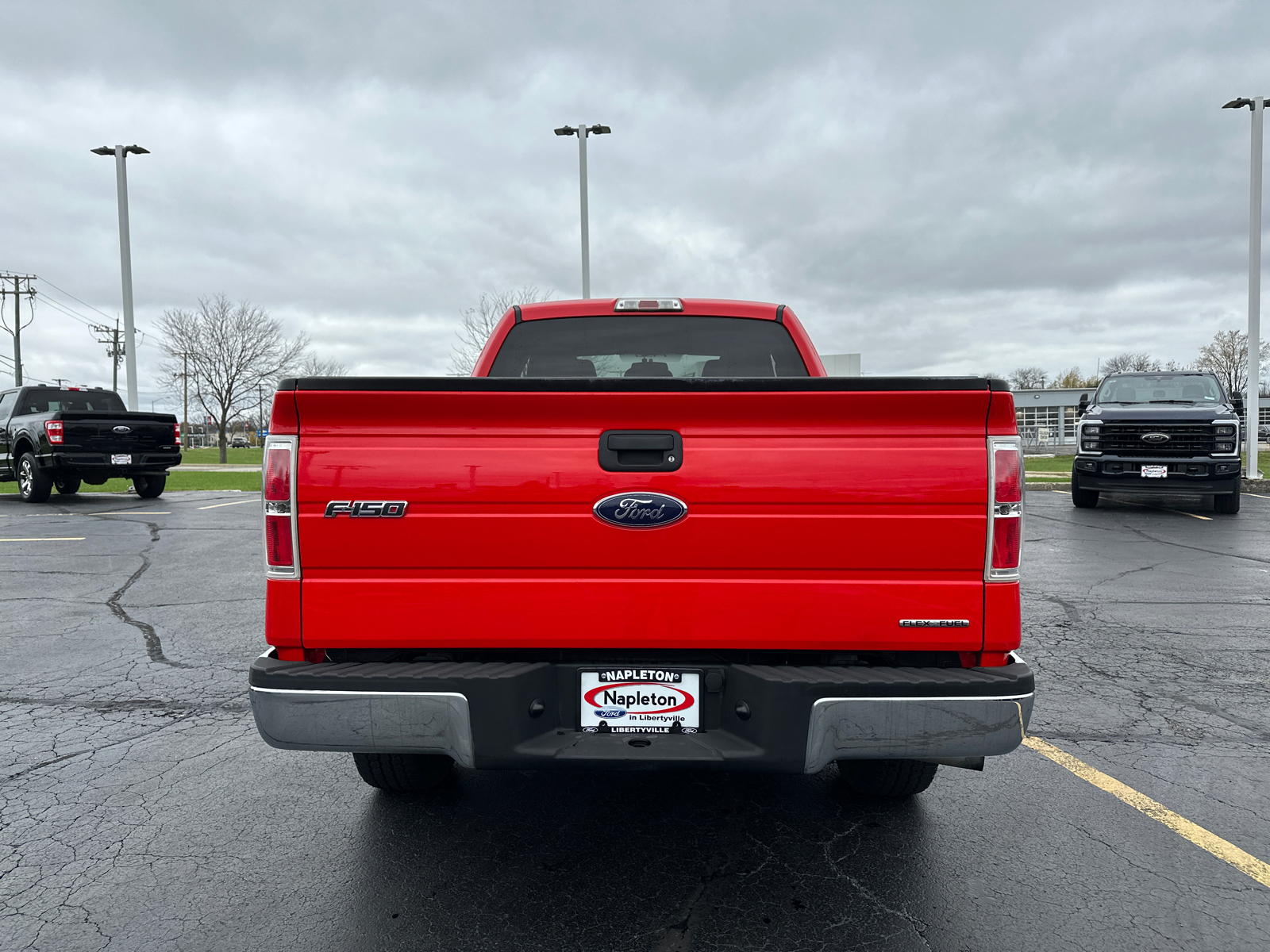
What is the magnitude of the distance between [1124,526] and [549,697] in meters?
11.2

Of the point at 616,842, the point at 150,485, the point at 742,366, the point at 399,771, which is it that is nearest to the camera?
the point at 616,842

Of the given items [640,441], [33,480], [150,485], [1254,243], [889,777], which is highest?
[1254,243]

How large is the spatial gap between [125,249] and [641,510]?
25285 mm

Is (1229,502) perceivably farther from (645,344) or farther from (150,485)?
(150,485)

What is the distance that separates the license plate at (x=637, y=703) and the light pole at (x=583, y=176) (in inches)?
769

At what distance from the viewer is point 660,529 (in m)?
2.33

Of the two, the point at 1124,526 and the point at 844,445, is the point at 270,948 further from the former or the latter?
the point at 1124,526

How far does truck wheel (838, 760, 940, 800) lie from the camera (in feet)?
9.96

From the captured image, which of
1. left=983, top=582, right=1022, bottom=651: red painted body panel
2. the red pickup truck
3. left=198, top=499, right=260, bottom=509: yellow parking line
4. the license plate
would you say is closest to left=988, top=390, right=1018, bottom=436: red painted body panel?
the red pickup truck

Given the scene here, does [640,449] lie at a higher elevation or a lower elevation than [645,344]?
lower

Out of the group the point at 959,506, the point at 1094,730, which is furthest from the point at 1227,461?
the point at 959,506

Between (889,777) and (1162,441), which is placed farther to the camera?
(1162,441)

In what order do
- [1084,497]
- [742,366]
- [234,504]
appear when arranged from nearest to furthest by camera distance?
[742,366] < [1084,497] < [234,504]

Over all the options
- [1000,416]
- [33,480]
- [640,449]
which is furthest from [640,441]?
[33,480]
